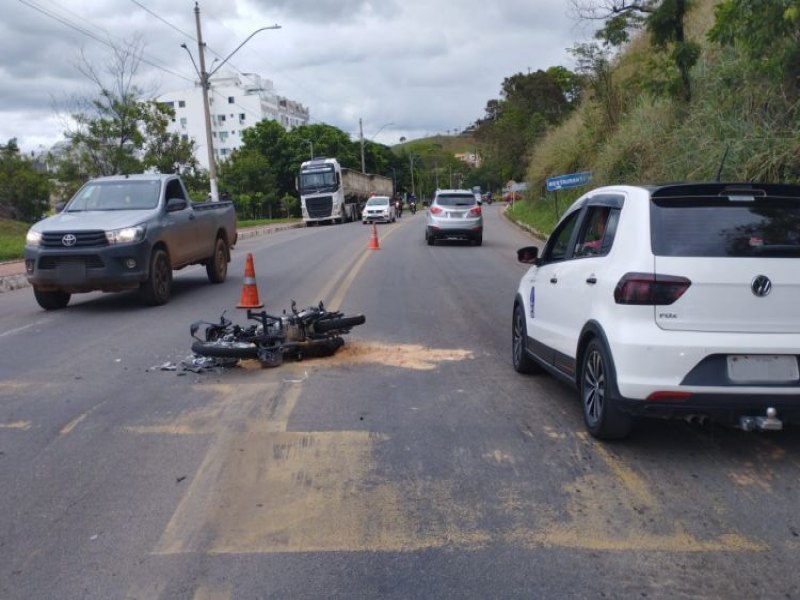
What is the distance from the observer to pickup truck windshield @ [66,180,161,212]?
12.1 meters

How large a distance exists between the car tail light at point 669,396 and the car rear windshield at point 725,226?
0.84 m

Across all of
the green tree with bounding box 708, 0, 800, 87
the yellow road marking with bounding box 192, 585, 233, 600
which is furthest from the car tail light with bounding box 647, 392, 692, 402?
the green tree with bounding box 708, 0, 800, 87

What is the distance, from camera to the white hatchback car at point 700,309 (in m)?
4.41

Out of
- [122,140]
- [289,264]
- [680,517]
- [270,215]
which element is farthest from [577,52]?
[270,215]

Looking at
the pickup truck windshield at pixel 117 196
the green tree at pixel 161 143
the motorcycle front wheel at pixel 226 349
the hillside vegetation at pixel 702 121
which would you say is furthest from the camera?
the green tree at pixel 161 143

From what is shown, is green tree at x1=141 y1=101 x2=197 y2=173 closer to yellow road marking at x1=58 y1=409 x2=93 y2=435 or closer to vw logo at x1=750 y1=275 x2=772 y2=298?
yellow road marking at x1=58 y1=409 x2=93 y2=435

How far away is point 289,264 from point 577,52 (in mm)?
16053

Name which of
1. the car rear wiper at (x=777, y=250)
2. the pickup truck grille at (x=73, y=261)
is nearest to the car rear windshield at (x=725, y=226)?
the car rear wiper at (x=777, y=250)

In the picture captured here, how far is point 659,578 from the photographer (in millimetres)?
3318

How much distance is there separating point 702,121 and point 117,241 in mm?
11804

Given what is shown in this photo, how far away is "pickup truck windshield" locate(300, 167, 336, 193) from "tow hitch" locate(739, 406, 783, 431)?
41071mm

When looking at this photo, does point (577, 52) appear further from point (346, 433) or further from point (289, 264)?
point (346, 433)

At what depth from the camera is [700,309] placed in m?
4.45

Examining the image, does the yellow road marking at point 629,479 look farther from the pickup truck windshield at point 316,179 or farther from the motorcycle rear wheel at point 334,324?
the pickup truck windshield at point 316,179
